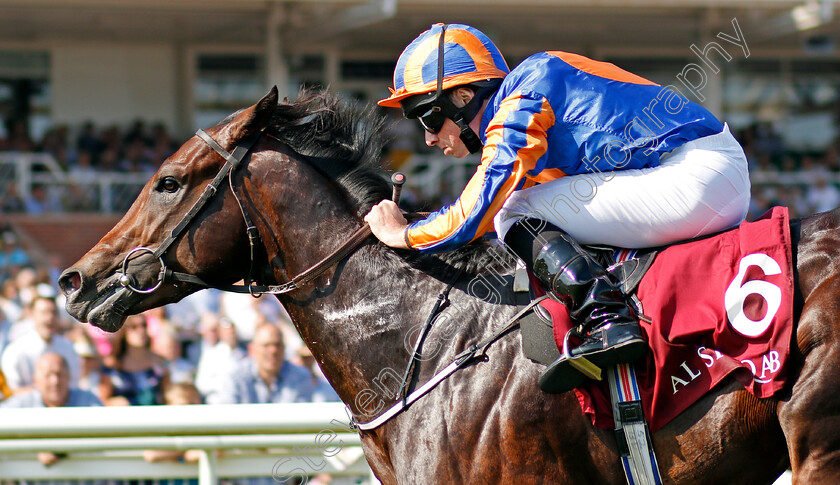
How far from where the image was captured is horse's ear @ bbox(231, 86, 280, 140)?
2600 mm

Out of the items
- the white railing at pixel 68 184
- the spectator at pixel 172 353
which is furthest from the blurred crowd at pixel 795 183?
the white railing at pixel 68 184

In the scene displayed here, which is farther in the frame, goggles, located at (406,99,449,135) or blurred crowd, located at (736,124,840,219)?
blurred crowd, located at (736,124,840,219)

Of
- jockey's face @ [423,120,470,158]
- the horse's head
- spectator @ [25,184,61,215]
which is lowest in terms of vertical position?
spectator @ [25,184,61,215]

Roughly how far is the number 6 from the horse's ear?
1.47 meters

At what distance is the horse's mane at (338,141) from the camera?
2736 mm

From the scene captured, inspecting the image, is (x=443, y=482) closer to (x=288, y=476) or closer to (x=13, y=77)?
(x=288, y=476)

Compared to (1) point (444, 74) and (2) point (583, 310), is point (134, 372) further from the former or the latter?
(2) point (583, 310)

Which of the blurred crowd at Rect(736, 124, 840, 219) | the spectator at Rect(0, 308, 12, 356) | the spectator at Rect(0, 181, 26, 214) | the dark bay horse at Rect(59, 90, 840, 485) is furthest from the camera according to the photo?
the blurred crowd at Rect(736, 124, 840, 219)

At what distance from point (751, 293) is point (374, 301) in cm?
112

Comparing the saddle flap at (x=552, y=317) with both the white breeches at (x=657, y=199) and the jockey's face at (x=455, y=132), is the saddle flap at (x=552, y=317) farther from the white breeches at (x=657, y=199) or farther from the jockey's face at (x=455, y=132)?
the jockey's face at (x=455, y=132)

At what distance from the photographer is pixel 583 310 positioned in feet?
7.07

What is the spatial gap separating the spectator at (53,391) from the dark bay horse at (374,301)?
199 cm

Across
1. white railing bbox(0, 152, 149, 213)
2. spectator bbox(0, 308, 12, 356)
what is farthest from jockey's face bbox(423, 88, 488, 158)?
white railing bbox(0, 152, 149, 213)

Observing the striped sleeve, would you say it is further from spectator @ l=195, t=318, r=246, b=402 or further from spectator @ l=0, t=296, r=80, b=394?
spectator @ l=0, t=296, r=80, b=394
